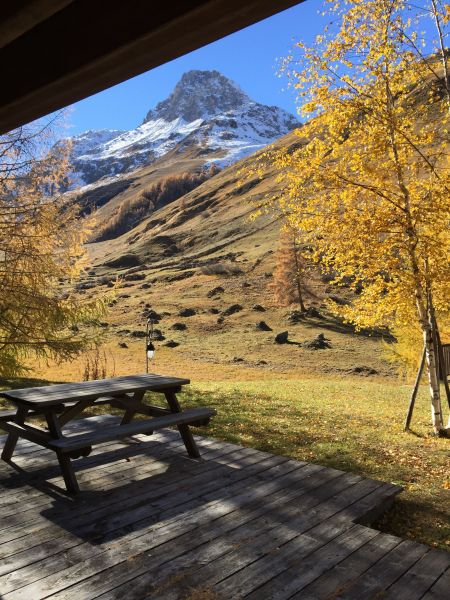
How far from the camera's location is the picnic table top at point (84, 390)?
4.77 meters

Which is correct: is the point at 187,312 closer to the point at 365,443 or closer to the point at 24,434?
the point at 365,443

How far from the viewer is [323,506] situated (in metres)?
4.45

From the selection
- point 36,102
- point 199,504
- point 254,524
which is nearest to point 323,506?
point 254,524

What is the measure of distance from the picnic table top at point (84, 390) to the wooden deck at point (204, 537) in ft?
2.39

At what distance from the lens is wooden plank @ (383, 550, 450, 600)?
3.07 metres

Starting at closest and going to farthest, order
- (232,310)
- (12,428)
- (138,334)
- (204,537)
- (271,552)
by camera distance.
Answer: (271,552), (204,537), (12,428), (138,334), (232,310)

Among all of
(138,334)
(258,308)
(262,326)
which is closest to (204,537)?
(262,326)

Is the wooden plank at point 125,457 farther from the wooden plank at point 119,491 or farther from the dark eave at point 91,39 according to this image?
the dark eave at point 91,39

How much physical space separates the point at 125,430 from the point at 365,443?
15.6 feet

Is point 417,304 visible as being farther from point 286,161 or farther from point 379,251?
point 286,161

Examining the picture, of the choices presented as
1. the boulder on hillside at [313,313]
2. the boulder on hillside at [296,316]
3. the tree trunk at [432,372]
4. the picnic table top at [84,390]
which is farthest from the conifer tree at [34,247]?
the boulder on hillside at [313,313]

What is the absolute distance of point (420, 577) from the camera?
328 cm

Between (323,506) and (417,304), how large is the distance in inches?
255

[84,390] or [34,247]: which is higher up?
[34,247]
